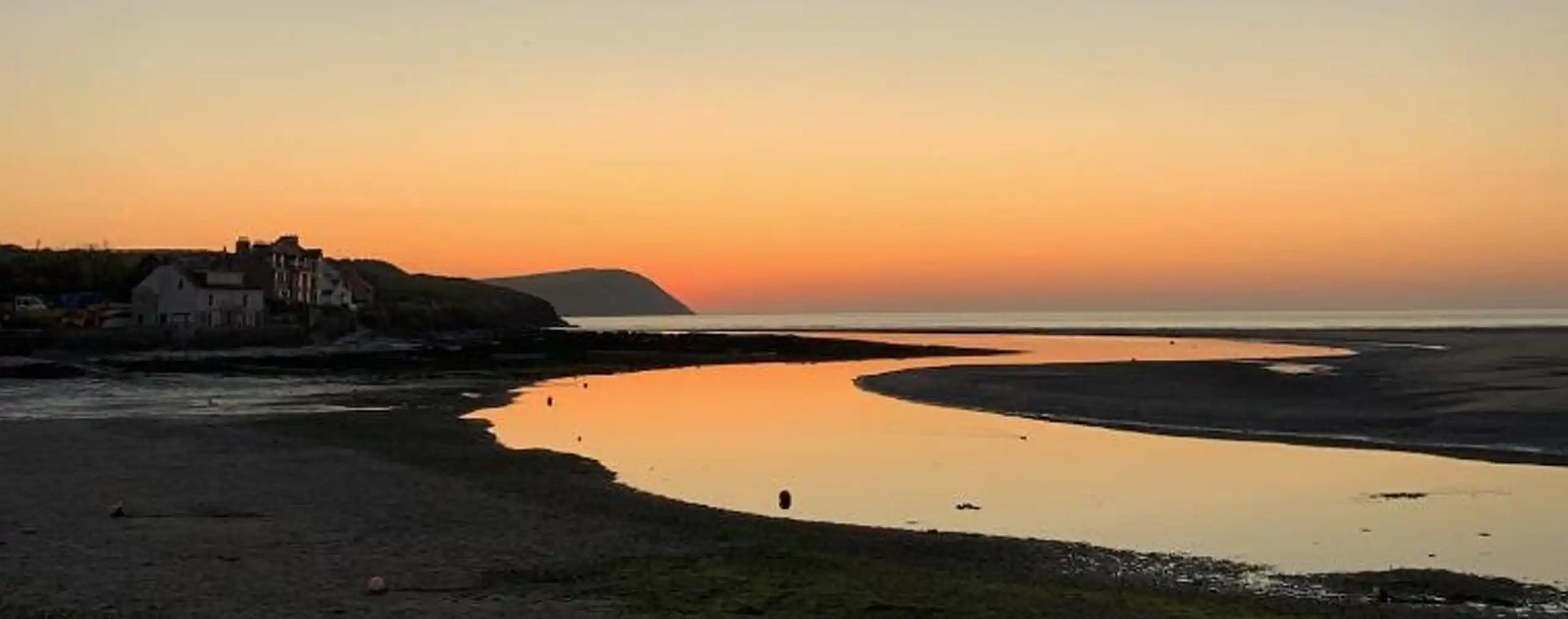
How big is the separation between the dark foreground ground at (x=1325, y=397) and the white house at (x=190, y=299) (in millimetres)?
63852

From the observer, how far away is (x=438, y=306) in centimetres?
14712

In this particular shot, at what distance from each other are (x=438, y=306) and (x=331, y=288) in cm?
1128

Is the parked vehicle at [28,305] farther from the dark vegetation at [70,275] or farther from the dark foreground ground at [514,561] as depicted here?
the dark foreground ground at [514,561]

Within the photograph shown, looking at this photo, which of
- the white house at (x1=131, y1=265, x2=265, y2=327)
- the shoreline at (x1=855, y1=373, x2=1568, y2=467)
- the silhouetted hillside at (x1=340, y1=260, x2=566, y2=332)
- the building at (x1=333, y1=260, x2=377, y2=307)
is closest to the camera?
the shoreline at (x1=855, y1=373, x2=1568, y2=467)

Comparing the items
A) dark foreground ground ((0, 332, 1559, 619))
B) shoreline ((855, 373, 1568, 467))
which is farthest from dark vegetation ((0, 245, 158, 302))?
dark foreground ground ((0, 332, 1559, 619))

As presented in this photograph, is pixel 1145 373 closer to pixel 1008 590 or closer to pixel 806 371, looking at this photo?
pixel 806 371

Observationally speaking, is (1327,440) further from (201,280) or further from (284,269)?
(284,269)

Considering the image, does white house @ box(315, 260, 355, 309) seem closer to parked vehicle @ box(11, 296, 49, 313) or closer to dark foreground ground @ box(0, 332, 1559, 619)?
parked vehicle @ box(11, 296, 49, 313)

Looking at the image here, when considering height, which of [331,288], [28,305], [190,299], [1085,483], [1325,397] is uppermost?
[331,288]

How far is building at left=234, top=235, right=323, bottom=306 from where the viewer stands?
126688 millimetres

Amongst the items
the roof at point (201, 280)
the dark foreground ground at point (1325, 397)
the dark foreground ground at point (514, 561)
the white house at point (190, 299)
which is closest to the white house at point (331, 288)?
the roof at point (201, 280)

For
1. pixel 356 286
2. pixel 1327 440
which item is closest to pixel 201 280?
pixel 356 286

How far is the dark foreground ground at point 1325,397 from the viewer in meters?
32.6

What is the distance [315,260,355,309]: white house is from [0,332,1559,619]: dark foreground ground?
118 m
